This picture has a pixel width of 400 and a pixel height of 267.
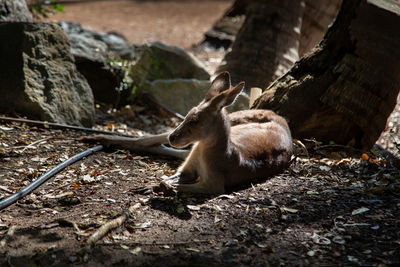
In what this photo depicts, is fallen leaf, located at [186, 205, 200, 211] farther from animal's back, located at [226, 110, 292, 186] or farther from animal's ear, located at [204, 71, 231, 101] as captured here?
animal's ear, located at [204, 71, 231, 101]

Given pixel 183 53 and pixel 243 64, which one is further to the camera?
pixel 183 53

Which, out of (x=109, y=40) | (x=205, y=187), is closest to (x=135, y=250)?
(x=205, y=187)

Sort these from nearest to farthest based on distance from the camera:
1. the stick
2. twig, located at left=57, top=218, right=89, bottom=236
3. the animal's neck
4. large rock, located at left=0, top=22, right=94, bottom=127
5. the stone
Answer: twig, located at left=57, top=218, right=89, bottom=236 → the animal's neck → the stick → large rock, located at left=0, top=22, right=94, bottom=127 → the stone

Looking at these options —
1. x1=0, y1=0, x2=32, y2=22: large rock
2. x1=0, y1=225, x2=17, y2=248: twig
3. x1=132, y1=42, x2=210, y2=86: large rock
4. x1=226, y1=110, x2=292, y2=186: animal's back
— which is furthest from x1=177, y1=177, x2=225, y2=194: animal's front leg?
x1=0, y1=0, x2=32, y2=22: large rock

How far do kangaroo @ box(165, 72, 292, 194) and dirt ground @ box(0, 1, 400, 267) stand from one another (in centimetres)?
15

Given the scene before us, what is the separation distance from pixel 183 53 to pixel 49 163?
4515 mm

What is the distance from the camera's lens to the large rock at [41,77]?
5.96m

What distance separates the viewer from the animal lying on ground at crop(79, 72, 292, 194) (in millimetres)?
4246

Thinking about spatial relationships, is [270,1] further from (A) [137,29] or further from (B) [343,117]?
(A) [137,29]

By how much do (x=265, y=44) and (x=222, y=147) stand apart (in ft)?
13.1

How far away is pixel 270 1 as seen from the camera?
7.75 meters

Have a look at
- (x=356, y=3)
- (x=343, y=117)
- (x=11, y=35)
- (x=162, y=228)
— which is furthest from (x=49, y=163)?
(x=356, y=3)

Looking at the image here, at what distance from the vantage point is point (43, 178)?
14.4 feet

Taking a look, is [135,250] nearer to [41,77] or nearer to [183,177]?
[183,177]
